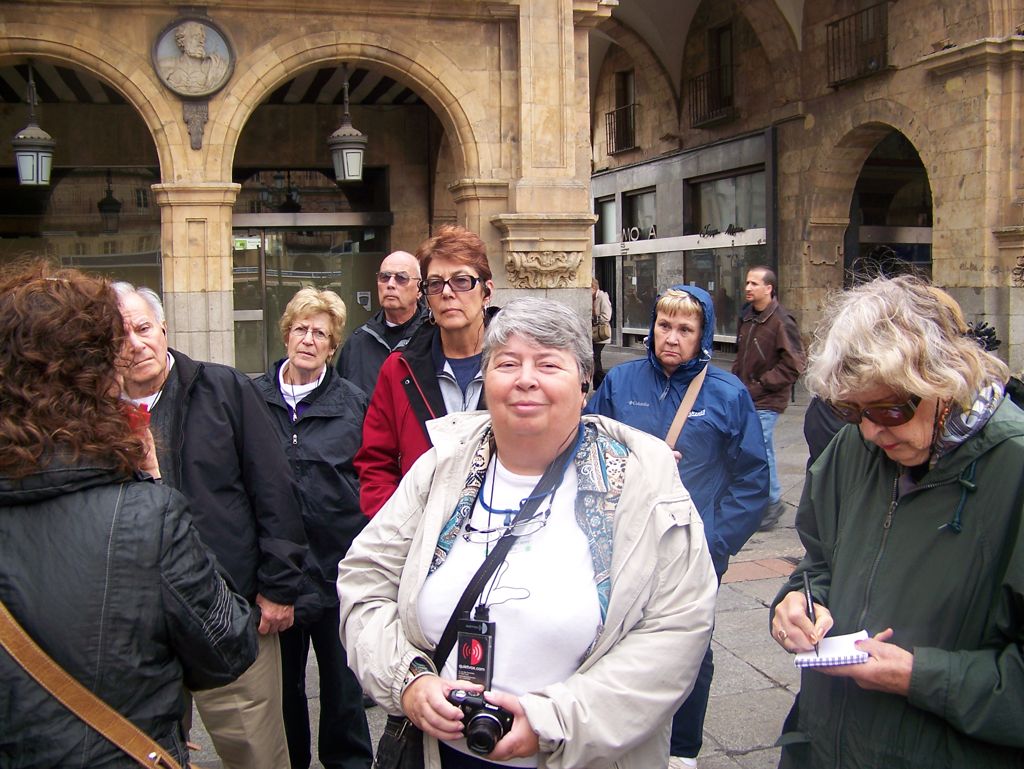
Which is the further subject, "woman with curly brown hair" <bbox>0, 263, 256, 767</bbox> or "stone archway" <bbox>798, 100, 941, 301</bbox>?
"stone archway" <bbox>798, 100, 941, 301</bbox>

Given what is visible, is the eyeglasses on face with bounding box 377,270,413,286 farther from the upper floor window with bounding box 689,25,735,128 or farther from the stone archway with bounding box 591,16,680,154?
the stone archway with bounding box 591,16,680,154

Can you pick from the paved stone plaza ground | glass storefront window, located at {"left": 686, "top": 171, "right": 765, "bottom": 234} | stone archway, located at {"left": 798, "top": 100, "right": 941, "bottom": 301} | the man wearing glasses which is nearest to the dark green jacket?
the paved stone plaza ground

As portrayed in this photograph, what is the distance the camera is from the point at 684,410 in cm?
362

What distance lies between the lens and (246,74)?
898 cm

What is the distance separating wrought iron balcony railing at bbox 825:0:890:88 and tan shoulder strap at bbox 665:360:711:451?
12.8 meters

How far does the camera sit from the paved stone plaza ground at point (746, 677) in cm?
388

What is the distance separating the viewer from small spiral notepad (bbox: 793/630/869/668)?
191 centimetres

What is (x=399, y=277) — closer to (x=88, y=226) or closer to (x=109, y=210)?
(x=109, y=210)

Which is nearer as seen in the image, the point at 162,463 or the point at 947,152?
the point at 162,463

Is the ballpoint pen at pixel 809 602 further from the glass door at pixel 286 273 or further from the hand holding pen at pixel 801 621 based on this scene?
the glass door at pixel 286 273

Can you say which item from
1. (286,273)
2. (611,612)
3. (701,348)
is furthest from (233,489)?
(286,273)

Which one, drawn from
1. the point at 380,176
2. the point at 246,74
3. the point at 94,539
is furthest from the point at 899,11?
the point at 94,539

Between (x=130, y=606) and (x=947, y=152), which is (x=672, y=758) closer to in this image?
(x=130, y=606)

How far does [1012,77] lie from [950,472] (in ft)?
43.2
